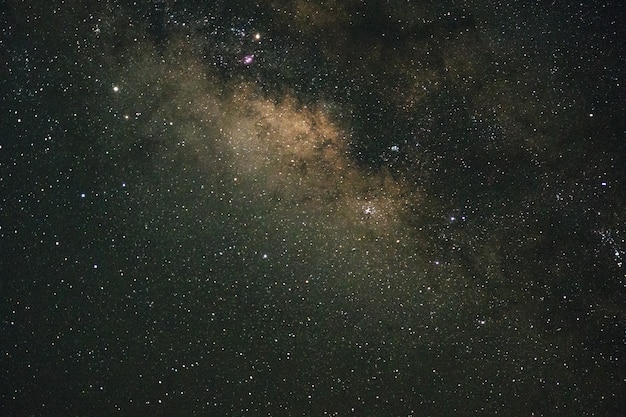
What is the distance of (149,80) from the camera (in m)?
2.65

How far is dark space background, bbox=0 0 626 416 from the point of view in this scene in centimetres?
257

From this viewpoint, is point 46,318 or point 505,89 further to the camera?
point 46,318

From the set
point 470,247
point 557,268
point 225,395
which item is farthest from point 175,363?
point 557,268

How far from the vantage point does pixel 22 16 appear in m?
2.75

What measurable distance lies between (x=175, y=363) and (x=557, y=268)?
2.29m

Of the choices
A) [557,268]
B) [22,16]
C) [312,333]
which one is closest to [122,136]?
[22,16]

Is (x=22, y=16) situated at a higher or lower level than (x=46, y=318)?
higher

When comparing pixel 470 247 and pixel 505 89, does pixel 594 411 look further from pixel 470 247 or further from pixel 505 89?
pixel 505 89

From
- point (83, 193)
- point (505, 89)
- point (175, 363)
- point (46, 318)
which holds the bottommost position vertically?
point (175, 363)

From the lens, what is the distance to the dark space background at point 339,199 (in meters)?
2.57

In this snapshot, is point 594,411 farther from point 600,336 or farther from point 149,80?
point 149,80

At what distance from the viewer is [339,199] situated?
Answer: 2605mm

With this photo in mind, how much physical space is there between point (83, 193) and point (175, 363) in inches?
45.7

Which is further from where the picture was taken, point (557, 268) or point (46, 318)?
point (46, 318)
